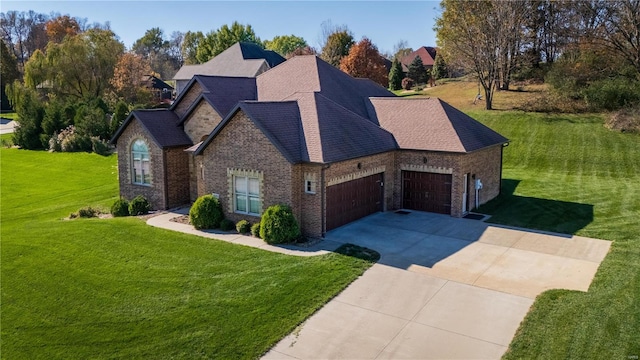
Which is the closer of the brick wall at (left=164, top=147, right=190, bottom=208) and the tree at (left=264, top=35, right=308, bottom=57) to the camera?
the brick wall at (left=164, top=147, right=190, bottom=208)

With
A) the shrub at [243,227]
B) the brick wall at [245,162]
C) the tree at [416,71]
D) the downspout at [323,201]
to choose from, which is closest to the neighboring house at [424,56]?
the tree at [416,71]

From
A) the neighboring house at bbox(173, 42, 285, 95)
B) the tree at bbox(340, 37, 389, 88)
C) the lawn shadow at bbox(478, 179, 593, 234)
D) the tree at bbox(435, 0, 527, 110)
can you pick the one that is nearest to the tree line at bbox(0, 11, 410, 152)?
the tree at bbox(340, 37, 389, 88)

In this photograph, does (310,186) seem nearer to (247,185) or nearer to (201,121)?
(247,185)

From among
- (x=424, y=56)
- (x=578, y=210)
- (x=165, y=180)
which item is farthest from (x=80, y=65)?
(x=424, y=56)

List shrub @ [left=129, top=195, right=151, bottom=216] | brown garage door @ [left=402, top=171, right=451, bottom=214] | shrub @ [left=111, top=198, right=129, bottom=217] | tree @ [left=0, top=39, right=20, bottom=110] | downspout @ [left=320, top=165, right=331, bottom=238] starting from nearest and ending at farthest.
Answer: downspout @ [left=320, top=165, right=331, bottom=238]
brown garage door @ [left=402, top=171, right=451, bottom=214]
shrub @ [left=129, top=195, right=151, bottom=216]
shrub @ [left=111, top=198, right=129, bottom=217]
tree @ [left=0, top=39, right=20, bottom=110]

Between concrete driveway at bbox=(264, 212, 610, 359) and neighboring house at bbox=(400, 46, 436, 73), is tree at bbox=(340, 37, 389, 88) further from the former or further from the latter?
concrete driveway at bbox=(264, 212, 610, 359)
